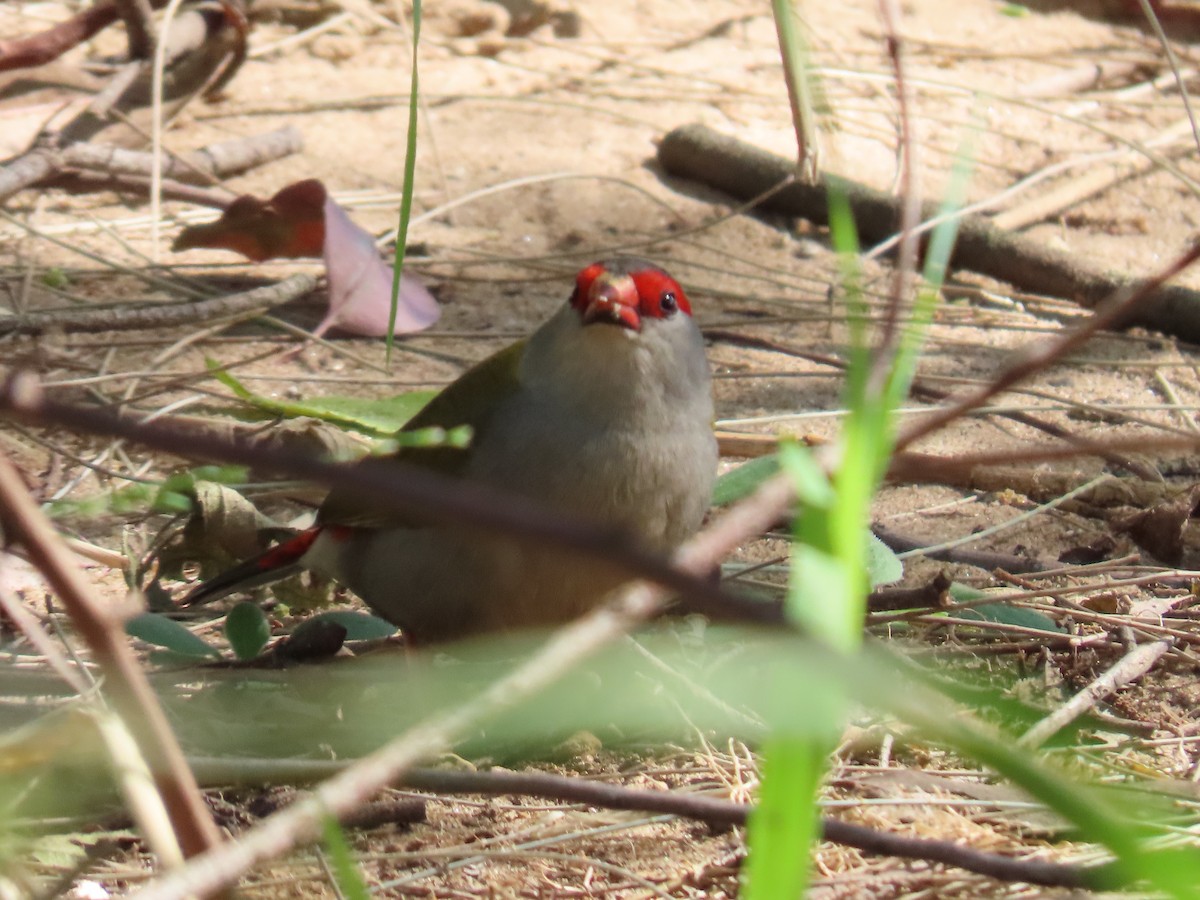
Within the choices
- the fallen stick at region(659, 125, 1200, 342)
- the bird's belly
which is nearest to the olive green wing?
the bird's belly

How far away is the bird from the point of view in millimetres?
3074

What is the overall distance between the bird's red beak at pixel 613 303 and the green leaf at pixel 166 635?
1.06 meters

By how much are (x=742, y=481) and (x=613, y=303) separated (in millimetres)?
710

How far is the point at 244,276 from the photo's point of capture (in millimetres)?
5188

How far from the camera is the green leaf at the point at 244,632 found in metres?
3.05

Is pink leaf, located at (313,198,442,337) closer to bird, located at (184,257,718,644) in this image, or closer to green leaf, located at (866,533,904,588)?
bird, located at (184,257,718,644)

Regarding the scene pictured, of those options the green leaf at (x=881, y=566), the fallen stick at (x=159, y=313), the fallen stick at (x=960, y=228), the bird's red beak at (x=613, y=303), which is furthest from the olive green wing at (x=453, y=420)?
the fallen stick at (x=960, y=228)

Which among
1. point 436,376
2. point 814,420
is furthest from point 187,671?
point 814,420

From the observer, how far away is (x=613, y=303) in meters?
3.16

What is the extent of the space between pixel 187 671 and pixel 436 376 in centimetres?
184

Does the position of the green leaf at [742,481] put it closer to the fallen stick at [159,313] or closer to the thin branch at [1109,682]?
the thin branch at [1109,682]

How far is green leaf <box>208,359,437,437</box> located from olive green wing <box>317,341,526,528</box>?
0.32 metres

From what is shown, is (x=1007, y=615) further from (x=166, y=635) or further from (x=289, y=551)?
(x=166, y=635)

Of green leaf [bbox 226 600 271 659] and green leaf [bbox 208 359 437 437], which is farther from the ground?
green leaf [bbox 208 359 437 437]
